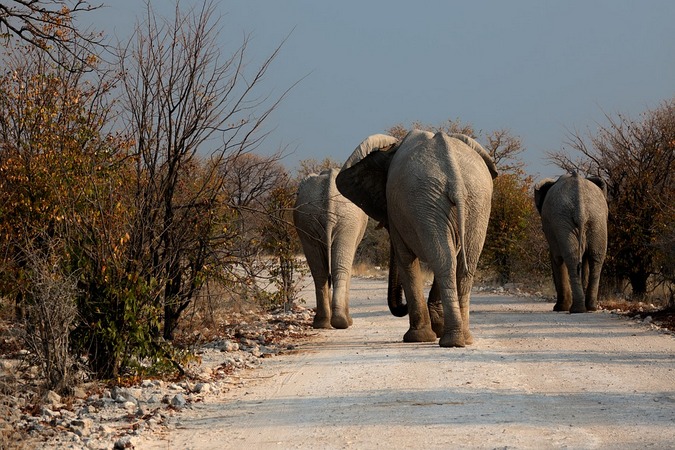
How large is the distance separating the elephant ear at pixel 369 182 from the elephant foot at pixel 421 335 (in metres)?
2.21

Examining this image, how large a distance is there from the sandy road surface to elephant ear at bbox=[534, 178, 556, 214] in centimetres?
784

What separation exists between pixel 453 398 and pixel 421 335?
4.68 meters

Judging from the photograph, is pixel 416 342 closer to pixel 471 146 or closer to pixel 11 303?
pixel 471 146

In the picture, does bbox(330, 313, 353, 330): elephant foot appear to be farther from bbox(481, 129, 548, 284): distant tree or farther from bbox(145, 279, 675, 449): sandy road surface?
bbox(481, 129, 548, 284): distant tree

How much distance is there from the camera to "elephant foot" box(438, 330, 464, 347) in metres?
12.5

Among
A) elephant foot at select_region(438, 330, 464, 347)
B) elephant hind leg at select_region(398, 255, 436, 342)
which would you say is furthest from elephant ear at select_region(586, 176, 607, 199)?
elephant foot at select_region(438, 330, 464, 347)

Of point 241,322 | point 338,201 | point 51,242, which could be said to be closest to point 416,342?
point 338,201

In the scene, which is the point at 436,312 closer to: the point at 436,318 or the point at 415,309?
the point at 436,318

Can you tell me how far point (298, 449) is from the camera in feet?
22.8

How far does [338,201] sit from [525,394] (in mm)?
7537

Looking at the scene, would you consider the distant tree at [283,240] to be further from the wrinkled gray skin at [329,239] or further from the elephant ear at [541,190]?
the elephant ear at [541,190]

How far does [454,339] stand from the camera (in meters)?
12.5

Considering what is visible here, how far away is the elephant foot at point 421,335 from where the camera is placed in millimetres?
13500

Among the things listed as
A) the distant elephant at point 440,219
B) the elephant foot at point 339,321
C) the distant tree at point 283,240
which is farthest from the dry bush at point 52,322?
the distant tree at point 283,240
